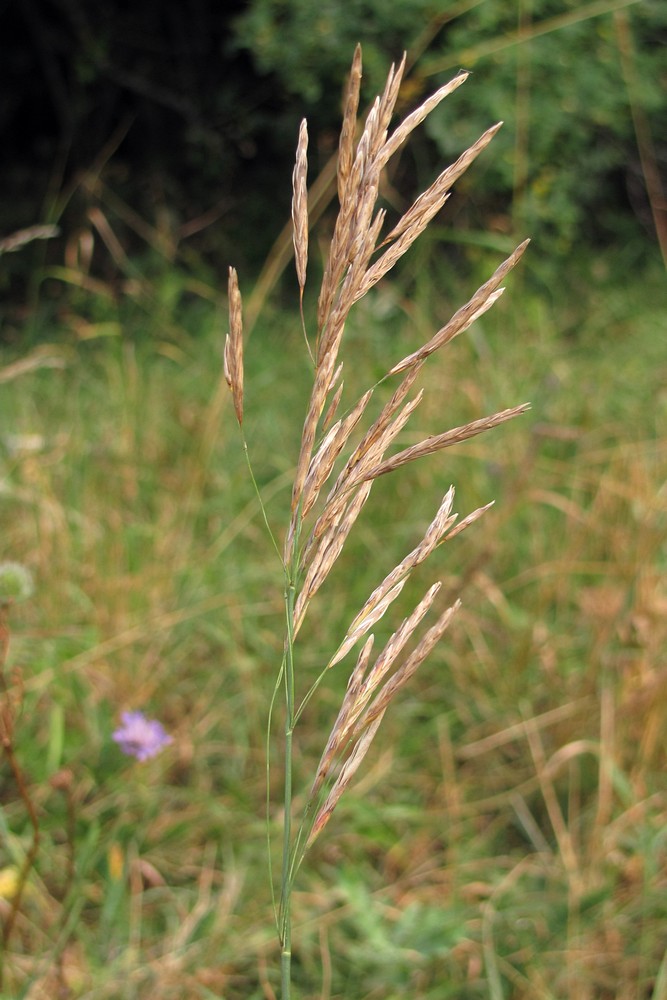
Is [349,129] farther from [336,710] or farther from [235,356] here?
[336,710]

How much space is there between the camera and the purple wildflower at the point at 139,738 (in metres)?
1.27

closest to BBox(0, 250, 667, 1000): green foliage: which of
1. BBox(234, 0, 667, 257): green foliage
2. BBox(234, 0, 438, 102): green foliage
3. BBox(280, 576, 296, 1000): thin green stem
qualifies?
BBox(280, 576, 296, 1000): thin green stem

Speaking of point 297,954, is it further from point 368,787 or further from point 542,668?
point 542,668

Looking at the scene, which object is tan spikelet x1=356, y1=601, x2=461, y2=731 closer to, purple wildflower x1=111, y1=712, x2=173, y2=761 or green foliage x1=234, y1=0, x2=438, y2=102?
purple wildflower x1=111, y1=712, x2=173, y2=761

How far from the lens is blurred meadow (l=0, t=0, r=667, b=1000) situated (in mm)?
1317

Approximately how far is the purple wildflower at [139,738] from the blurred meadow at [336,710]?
116 mm

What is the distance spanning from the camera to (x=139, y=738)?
1284 millimetres

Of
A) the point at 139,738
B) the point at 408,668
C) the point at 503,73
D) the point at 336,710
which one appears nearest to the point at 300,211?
the point at 408,668

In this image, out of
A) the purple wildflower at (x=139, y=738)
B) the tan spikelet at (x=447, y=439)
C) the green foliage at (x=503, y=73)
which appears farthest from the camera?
the green foliage at (x=503, y=73)

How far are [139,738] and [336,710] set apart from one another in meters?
0.53

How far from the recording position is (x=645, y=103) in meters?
4.73

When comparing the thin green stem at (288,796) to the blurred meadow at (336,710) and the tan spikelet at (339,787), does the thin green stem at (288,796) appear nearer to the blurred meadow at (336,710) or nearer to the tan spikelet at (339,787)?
the tan spikelet at (339,787)

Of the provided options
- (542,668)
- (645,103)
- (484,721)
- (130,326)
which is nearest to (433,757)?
(484,721)

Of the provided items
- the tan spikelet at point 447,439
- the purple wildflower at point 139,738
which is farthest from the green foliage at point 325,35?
the tan spikelet at point 447,439
